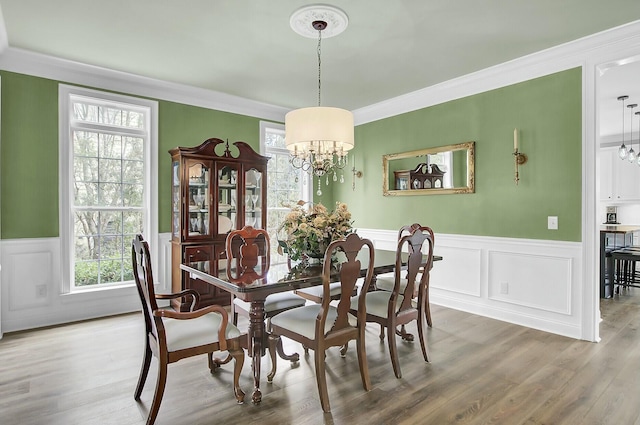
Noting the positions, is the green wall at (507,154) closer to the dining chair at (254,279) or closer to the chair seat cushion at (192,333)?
the dining chair at (254,279)

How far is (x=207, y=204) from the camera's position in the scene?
4438 millimetres

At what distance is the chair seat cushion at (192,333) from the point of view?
216cm

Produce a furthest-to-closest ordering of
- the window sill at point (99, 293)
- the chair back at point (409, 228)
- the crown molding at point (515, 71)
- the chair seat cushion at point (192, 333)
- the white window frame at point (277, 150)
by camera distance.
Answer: the white window frame at point (277, 150) → the window sill at point (99, 293) → the chair back at point (409, 228) → the crown molding at point (515, 71) → the chair seat cushion at point (192, 333)

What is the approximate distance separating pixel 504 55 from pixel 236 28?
2.53 meters

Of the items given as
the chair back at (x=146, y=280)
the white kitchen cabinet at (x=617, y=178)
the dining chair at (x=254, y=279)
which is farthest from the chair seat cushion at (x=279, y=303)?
the white kitchen cabinet at (x=617, y=178)

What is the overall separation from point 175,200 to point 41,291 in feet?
5.18

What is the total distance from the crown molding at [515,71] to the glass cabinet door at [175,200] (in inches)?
109

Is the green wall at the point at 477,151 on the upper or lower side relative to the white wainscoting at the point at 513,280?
upper

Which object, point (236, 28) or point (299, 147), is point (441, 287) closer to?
point (299, 147)

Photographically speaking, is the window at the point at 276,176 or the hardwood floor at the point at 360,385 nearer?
the hardwood floor at the point at 360,385

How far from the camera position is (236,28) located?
3.06 metres

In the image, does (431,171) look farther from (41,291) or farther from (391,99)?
(41,291)

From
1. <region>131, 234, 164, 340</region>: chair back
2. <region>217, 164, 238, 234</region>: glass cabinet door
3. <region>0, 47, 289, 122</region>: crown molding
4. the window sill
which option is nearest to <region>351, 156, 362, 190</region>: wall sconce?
<region>0, 47, 289, 122</region>: crown molding

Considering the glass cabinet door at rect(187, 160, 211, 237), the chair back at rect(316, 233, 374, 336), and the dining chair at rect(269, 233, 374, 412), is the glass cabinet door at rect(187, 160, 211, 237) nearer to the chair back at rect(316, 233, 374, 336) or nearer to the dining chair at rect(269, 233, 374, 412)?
the dining chair at rect(269, 233, 374, 412)
